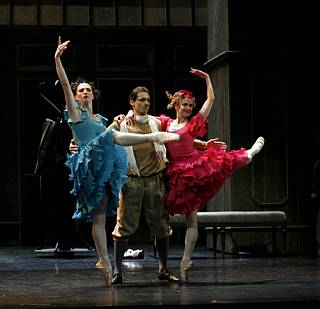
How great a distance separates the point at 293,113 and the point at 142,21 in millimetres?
3246

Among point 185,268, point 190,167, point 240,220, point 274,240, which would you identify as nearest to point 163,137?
point 190,167

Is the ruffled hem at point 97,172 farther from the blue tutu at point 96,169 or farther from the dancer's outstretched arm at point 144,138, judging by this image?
the dancer's outstretched arm at point 144,138

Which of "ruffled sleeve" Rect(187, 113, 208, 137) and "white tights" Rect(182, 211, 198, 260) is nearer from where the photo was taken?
"white tights" Rect(182, 211, 198, 260)

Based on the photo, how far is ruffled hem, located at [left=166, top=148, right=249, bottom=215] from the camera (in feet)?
30.3

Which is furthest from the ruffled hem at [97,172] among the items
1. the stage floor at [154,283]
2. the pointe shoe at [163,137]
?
the stage floor at [154,283]

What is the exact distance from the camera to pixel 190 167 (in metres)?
9.34

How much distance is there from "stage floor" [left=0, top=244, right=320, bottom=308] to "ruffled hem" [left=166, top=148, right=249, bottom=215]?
2.41 feet

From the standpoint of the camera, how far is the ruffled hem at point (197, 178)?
30.3 ft

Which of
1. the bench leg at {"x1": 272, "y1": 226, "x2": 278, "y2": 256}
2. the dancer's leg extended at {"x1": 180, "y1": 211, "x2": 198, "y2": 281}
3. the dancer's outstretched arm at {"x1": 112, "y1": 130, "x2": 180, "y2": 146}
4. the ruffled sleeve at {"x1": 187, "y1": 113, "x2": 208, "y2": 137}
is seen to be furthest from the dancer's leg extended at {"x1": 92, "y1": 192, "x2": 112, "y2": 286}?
the bench leg at {"x1": 272, "y1": 226, "x2": 278, "y2": 256}

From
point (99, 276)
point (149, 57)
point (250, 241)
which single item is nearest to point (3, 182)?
point (149, 57)

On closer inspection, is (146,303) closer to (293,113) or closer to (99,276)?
(99,276)

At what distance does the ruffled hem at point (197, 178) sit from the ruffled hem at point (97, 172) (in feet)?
1.84

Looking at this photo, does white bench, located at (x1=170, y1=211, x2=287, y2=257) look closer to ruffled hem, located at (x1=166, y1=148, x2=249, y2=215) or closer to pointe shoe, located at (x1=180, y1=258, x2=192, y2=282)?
ruffled hem, located at (x1=166, y1=148, x2=249, y2=215)

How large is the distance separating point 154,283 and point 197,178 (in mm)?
1080
